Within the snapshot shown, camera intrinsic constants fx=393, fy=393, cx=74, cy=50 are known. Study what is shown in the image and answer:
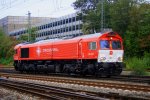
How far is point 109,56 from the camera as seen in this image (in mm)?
27422

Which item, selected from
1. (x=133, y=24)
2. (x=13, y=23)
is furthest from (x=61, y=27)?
(x=133, y=24)

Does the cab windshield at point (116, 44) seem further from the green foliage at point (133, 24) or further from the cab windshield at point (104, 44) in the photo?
the green foliage at point (133, 24)

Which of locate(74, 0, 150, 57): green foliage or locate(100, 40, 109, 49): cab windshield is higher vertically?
locate(74, 0, 150, 57): green foliage

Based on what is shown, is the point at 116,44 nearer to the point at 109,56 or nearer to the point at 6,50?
the point at 109,56

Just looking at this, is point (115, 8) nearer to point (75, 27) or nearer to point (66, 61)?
point (66, 61)

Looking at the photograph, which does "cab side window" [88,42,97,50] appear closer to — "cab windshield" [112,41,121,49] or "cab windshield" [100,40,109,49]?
"cab windshield" [100,40,109,49]

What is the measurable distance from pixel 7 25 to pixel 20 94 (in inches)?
5122

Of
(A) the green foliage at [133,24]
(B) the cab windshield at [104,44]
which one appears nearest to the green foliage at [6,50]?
(A) the green foliage at [133,24]

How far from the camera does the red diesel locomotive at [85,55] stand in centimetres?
2720

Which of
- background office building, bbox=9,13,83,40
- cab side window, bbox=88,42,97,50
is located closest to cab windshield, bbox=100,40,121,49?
cab side window, bbox=88,42,97,50

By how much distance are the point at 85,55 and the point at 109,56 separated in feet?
5.98

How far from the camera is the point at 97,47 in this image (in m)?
27.2

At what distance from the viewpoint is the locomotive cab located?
1063 inches

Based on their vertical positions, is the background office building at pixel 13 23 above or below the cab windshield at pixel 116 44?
above
